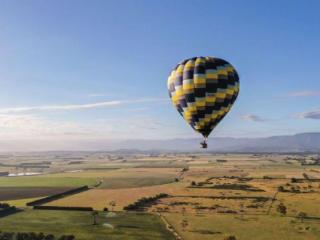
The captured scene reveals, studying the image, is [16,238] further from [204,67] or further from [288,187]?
[288,187]

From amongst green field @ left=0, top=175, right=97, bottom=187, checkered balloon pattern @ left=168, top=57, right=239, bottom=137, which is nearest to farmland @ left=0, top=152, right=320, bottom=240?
green field @ left=0, top=175, right=97, bottom=187

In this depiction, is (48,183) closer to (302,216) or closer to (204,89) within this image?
(302,216)

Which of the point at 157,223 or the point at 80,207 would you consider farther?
the point at 80,207

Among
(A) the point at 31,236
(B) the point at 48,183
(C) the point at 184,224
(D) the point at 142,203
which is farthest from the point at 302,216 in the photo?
(B) the point at 48,183

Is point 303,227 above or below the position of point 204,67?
below

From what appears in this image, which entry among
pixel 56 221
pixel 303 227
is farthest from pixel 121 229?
pixel 303 227

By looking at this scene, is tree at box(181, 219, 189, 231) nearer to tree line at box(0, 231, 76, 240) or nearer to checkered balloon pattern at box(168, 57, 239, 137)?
tree line at box(0, 231, 76, 240)
